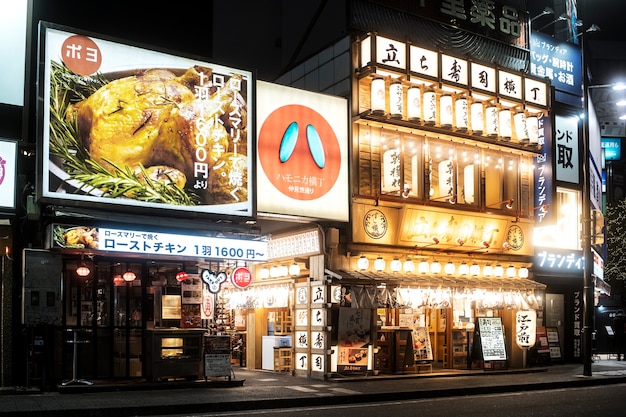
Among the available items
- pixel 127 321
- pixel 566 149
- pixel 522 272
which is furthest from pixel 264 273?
pixel 566 149

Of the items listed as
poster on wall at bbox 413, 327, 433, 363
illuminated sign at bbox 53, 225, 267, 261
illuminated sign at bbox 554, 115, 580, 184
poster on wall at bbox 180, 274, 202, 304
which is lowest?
poster on wall at bbox 413, 327, 433, 363

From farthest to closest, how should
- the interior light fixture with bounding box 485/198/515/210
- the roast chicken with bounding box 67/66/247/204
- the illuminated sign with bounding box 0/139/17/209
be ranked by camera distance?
the interior light fixture with bounding box 485/198/515/210
the roast chicken with bounding box 67/66/247/204
the illuminated sign with bounding box 0/139/17/209

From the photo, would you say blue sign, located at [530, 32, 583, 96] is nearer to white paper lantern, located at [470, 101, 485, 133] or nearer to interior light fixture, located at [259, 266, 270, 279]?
white paper lantern, located at [470, 101, 485, 133]

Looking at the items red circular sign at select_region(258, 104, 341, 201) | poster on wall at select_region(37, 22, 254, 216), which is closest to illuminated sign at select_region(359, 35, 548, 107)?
red circular sign at select_region(258, 104, 341, 201)

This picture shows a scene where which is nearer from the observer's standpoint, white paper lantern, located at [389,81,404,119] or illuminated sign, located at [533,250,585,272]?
white paper lantern, located at [389,81,404,119]

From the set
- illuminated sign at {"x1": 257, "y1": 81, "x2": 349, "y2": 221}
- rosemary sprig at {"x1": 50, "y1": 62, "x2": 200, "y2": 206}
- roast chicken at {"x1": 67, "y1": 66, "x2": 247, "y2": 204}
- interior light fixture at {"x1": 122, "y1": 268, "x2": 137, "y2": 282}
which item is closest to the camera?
rosemary sprig at {"x1": 50, "y1": 62, "x2": 200, "y2": 206}

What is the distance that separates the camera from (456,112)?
2342 centimetres

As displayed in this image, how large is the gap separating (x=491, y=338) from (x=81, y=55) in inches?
606

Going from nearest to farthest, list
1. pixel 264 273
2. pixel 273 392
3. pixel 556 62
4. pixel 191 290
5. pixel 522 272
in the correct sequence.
Result: pixel 273 392 → pixel 191 290 → pixel 264 273 → pixel 522 272 → pixel 556 62

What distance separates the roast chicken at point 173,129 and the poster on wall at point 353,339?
4.80m

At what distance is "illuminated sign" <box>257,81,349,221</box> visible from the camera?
2047cm

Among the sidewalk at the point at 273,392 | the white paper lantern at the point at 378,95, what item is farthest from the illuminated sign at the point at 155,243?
the white paper lantern at the point at 378,95

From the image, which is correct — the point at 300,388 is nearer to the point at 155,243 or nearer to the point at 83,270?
the point at 155,243

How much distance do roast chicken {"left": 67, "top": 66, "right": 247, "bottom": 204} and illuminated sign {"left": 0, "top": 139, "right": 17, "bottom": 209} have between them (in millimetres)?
1668
